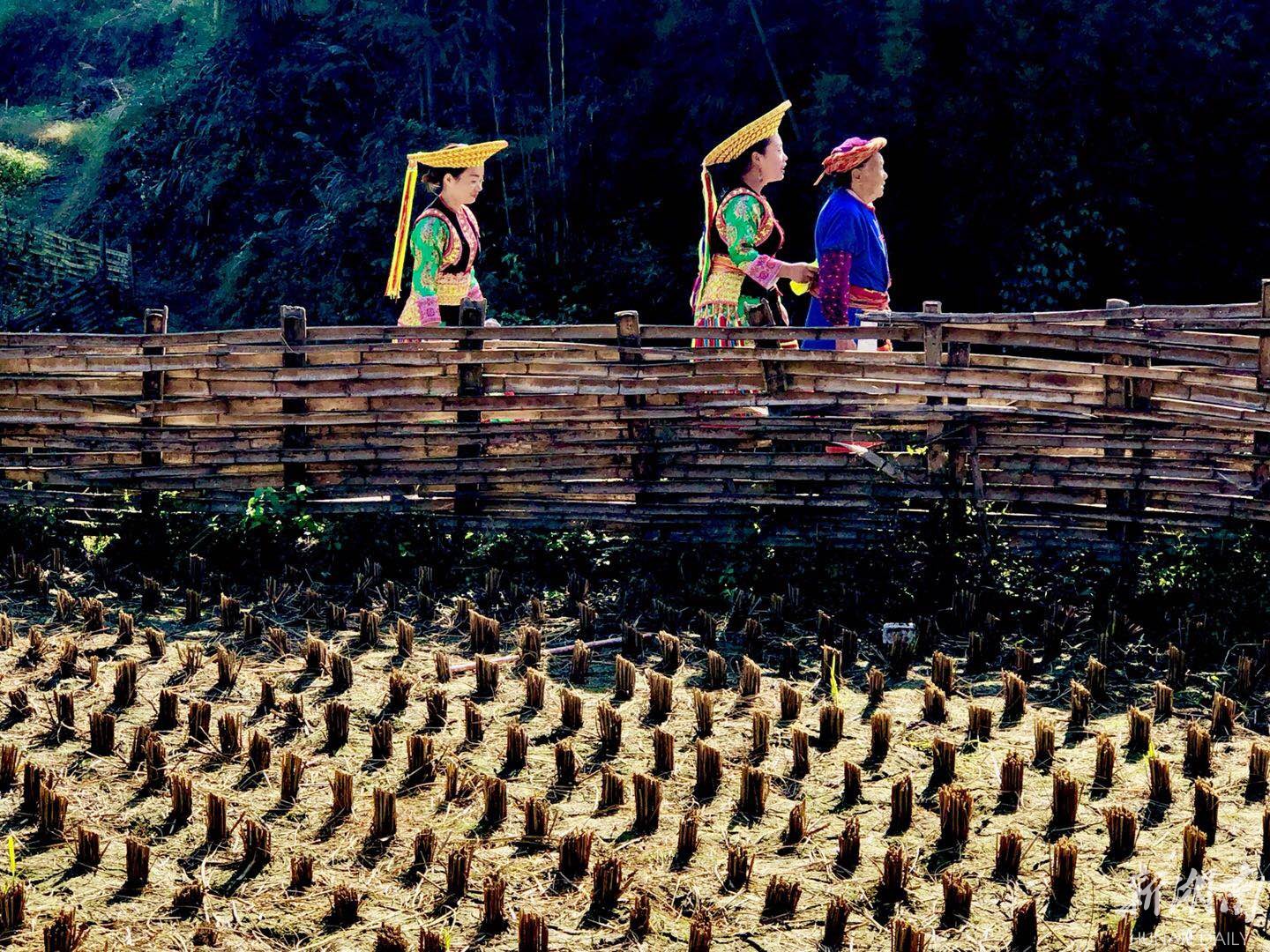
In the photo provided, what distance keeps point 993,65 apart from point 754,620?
6.52 meters

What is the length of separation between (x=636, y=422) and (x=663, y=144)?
5852 millimetres

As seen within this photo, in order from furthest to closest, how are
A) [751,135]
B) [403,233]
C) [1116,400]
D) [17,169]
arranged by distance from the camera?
[17,169], [403,233], [751,135], [1116,400]

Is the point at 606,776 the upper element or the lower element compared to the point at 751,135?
lower

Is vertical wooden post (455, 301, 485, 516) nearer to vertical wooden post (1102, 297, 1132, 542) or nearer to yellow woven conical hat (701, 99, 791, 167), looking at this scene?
yellow woven conical hat (701, 99, 791, 167)

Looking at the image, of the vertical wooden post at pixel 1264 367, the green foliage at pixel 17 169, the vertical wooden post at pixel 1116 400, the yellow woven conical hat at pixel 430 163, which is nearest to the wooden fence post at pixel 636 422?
the yellow woven conical hat at pixel 430 163

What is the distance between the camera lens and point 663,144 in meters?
13.5

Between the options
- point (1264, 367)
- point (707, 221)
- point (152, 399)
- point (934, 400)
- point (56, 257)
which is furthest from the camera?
point (56, 257)

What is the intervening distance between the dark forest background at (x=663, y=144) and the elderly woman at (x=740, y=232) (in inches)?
141

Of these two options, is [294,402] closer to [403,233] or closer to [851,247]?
[403,233]

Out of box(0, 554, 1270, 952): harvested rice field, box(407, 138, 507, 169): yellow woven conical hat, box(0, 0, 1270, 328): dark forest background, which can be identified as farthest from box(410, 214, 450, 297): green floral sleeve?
box(0, 0, 1270, 328): dark forest background

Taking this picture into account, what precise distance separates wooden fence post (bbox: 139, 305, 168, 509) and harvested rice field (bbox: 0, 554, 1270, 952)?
0.81m

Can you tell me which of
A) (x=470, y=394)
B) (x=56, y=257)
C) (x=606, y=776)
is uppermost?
(x=56, y=257)

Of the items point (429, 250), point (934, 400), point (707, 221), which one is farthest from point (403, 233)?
point (934, 400)

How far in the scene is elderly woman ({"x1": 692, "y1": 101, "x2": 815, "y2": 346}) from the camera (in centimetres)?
882
